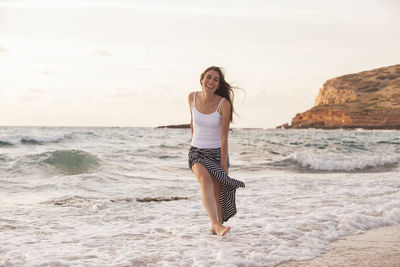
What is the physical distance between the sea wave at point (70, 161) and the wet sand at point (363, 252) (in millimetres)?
8868

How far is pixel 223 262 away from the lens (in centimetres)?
348

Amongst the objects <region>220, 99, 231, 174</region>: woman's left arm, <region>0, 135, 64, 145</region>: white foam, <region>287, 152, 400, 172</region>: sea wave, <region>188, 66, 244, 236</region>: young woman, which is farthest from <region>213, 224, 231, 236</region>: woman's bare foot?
<region>0, 135, 64, 145</region>: white foam

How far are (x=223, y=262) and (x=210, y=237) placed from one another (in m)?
0.89

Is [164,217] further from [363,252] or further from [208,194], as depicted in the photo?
[363,252]

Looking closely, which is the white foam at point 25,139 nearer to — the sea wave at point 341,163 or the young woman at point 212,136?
the sea wave at point 341,163

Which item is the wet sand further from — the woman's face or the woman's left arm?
the woman's face

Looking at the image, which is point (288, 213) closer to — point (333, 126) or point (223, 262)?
point (223, 262)

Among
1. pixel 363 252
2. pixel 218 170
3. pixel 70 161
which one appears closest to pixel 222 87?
pixel 218 170

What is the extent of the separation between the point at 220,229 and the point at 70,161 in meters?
9.65

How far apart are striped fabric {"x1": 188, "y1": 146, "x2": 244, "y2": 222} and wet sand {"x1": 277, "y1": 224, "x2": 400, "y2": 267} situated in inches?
43.0

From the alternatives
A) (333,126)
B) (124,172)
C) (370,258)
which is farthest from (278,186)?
(333,126)

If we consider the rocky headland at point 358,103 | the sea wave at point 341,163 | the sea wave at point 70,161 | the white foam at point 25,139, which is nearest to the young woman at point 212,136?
the sea wave at point 70,161

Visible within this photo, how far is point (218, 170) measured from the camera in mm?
4262

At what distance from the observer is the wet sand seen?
346 cm
